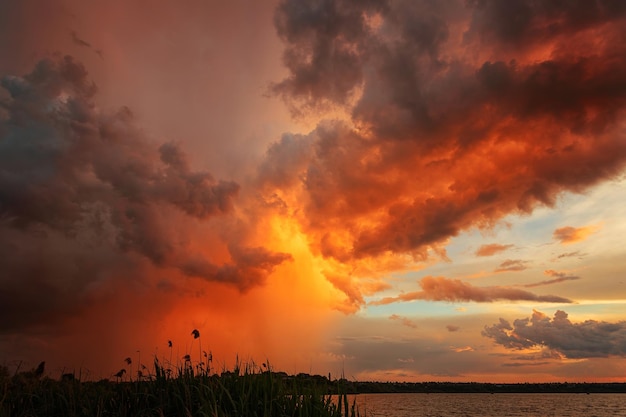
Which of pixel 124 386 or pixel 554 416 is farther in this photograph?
pixel 554 416

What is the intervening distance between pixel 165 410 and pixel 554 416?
161984mm

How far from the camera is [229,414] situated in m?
14.3

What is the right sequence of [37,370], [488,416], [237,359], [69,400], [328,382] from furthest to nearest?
[488,416] < [37,370] < [69,400] < [237,359] < [328,382]

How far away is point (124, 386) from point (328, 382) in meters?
8.02

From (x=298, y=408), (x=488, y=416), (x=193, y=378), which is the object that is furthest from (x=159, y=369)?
(x=488, y=416)

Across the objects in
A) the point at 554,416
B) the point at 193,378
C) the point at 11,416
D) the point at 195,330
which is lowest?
the point at 554,416

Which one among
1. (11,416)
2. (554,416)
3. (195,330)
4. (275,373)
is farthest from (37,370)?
(554,416)

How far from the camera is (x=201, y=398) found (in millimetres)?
14383

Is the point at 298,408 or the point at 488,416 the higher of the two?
the point at 298,408

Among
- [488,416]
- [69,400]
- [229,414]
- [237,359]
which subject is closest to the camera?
[229,414]

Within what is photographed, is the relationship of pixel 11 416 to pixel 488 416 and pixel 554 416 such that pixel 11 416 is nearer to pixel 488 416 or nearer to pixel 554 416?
pixel 488 416

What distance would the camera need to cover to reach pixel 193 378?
53.9 ft

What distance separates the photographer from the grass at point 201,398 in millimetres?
14867

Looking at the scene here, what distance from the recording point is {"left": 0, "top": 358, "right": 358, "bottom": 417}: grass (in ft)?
48.8
